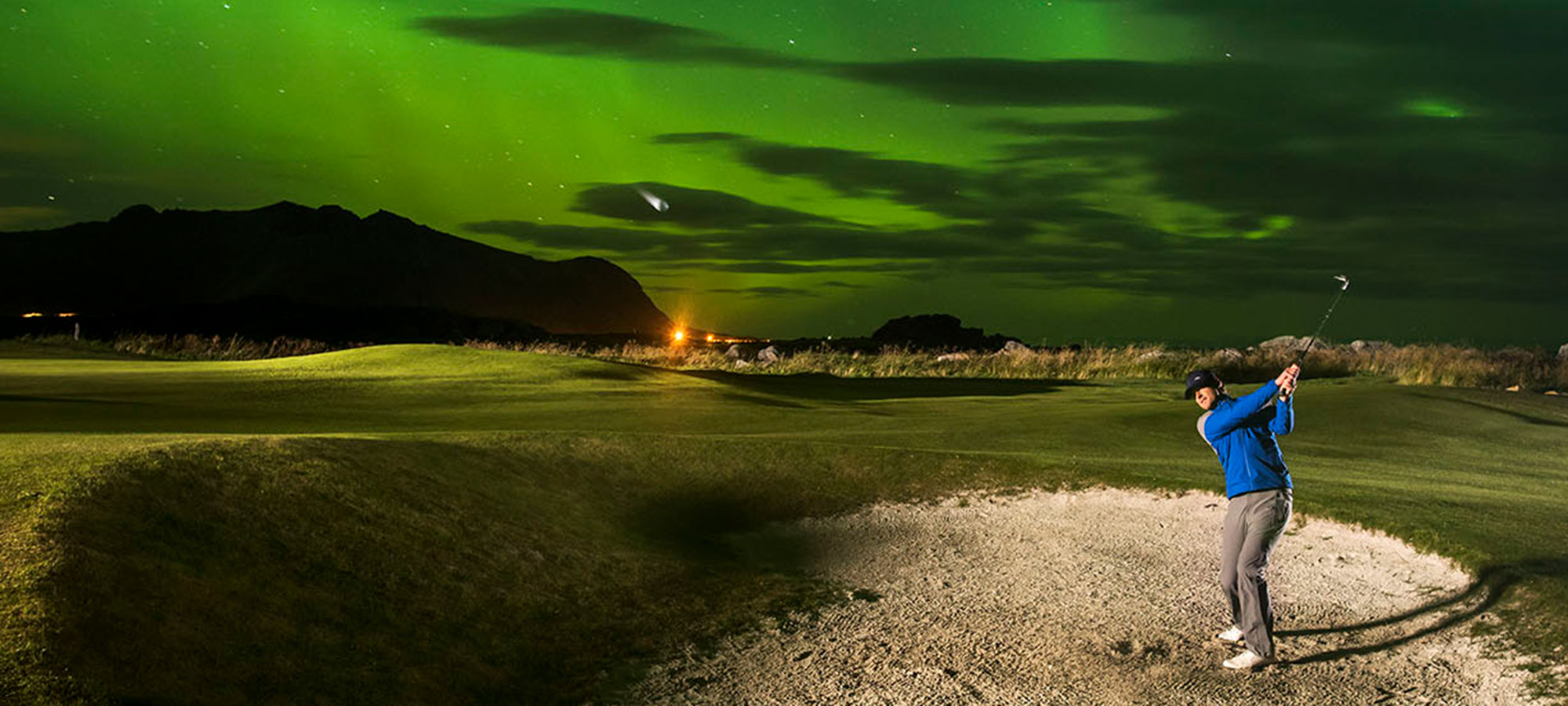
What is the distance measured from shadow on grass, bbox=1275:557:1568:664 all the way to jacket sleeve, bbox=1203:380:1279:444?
2.27 m

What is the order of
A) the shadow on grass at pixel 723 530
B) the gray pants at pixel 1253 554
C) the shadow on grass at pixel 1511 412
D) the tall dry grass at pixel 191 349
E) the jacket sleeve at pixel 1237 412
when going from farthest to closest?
the tall dry grass at pixel 191 349, the shadow on grass at pixel 1511 412, the shadow on grass at pixel 723 530, the gray pants at pixel 1253 554, the jacket sleeve at pixel 1237 412

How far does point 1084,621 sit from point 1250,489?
2.24 metres

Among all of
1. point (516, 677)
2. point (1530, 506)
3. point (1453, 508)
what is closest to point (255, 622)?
point (516, 677)

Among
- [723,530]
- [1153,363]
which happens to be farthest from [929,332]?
[723,530]

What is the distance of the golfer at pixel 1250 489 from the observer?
917 centimetres

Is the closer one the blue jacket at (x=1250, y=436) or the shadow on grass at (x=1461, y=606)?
the blue jacket at (x=1250, y=436)

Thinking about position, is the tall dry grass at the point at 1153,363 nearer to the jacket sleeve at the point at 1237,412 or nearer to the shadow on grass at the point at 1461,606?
the shadow on grass at the point at 1461,606

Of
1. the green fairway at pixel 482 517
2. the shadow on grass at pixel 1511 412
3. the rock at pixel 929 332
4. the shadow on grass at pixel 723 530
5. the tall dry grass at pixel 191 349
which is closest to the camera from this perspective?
the green fairway at pixel 482 517

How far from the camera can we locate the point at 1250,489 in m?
9.36

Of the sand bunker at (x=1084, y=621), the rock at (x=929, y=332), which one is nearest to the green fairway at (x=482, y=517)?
the sand bunker at (x=1084, y=621)

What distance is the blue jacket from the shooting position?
9117 millimetres

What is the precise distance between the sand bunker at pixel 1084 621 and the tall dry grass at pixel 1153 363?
30.9 metres

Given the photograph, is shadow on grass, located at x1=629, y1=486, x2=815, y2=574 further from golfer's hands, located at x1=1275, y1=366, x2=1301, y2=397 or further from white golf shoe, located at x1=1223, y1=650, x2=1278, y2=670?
golfer's hands, located at x1=1275, y1=366, x2=1301, y2=397

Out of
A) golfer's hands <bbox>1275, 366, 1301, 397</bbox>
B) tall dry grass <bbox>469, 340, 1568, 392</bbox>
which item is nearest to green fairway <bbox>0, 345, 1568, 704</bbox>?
golfer's hands <bbox>1275, 366, 1301, 397</bbox>
